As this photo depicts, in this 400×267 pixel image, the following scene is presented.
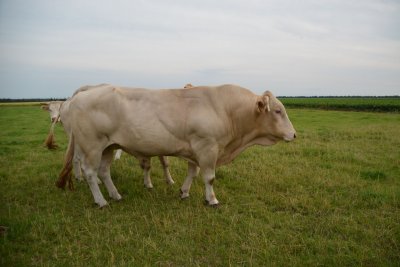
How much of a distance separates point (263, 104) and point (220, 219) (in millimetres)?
2126

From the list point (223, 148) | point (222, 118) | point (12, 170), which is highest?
point (222, 118)

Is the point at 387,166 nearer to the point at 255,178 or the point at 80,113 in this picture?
the point at 255,178

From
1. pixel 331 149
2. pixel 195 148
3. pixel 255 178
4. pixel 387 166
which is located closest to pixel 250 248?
pixel 195 148

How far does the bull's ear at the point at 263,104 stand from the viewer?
21.1ft

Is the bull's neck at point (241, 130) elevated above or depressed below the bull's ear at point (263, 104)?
below

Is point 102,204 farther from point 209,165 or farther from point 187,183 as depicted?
point 209,165

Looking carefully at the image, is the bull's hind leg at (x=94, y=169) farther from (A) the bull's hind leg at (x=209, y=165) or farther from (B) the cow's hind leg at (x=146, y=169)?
(A) the bull's hind leg at (x=209, y=165)

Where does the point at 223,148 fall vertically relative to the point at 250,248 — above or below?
above

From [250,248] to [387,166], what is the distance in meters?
6.38

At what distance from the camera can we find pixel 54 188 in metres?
7.34

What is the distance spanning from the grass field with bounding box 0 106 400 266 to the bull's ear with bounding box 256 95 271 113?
1534 mm

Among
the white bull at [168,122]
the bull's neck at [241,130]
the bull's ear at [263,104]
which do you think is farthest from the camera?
the bull's neck at [241,130]

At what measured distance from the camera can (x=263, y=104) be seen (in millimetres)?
6449

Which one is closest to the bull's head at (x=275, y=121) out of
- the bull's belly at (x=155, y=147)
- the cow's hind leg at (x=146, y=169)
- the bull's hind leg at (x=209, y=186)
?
the bull's hind leg at (x=209, y=186)
